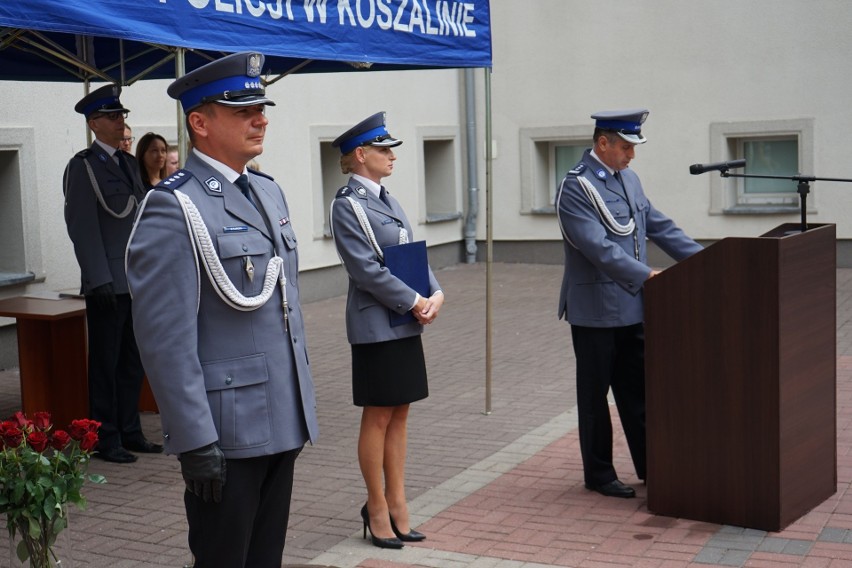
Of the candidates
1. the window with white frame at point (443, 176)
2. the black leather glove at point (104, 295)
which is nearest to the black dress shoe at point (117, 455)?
the black leather glove at point (104, 295)

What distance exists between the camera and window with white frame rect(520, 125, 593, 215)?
1638cm

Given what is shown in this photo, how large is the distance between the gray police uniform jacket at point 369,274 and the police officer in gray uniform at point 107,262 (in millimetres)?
2187

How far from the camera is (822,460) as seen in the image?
564 cm

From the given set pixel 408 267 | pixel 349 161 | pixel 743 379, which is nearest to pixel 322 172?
pixel 349 161

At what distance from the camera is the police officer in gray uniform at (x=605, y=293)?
5848 mm

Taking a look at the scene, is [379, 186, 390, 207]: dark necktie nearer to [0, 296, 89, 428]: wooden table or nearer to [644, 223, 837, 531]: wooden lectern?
[644, 223, 837, 531]: wooden lectern

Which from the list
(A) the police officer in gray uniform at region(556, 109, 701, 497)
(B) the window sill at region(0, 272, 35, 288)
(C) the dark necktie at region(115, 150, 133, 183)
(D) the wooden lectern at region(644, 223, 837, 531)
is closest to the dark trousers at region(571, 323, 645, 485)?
(A) the police officer in gray uniform at region(556, 109, 701, 497)

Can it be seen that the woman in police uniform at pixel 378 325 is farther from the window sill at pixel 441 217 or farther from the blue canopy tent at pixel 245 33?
the window sill at pixel 441 217

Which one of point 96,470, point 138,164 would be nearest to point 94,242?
point 138,164

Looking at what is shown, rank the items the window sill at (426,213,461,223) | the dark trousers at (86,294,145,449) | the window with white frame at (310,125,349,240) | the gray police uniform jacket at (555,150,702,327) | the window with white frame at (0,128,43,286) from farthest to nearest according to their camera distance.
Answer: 1. the window sill at (426,213,461,223)
2. the window with white frame at (310,125,349,240)
3. the window with white frame at (0,128,43,286)
4. the dark trousers at (86,294,145,449)
5. the gray police uniform jacket at (555,150,702,327)

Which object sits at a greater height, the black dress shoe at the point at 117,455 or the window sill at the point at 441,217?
the window sill at the point at 441,217

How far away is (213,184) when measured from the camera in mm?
3484

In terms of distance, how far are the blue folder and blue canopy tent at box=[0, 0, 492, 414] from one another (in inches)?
40.3

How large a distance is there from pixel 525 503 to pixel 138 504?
A: 6.21ft
